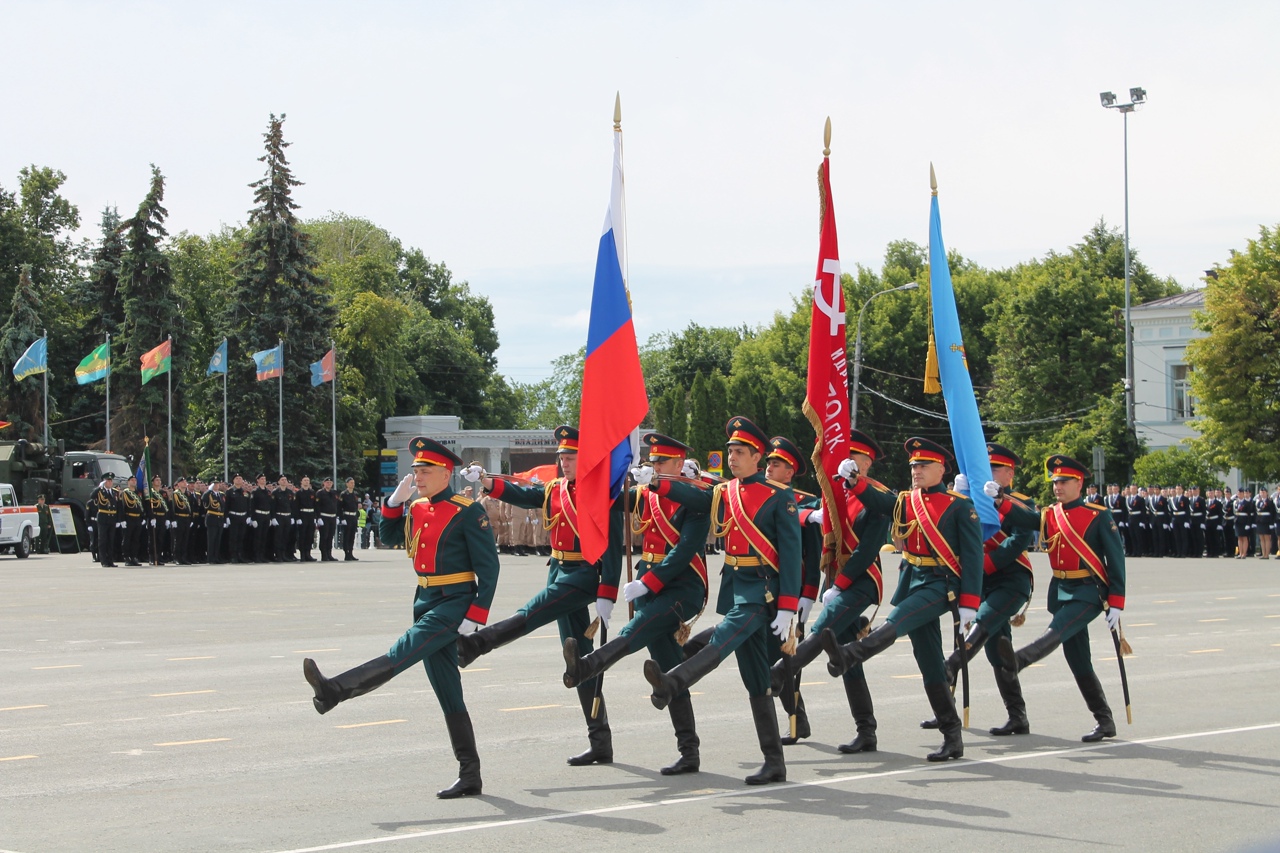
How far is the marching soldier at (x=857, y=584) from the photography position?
365 inches

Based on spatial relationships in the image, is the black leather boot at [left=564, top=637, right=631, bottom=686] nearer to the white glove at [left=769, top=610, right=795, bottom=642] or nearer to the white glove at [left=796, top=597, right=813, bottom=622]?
the white glove at [left=769, top=610, right=795, bottom=642]

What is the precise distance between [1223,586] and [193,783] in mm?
21215

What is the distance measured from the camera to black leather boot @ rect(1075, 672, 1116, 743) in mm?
9625

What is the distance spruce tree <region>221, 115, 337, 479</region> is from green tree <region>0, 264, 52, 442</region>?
8819 mm

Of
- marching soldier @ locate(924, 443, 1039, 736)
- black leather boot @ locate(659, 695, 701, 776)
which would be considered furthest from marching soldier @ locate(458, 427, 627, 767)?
marching soldier @ locate(924, 443, 1039, 736)

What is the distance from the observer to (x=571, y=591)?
8883 millimetres

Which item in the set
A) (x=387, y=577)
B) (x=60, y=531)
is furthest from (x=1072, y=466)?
(x=60, y=531)

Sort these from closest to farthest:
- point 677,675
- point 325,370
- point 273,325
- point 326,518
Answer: point 677,675 < point 326,518 < point 325,370 < point 273,325

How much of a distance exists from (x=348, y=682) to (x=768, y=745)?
234 cm

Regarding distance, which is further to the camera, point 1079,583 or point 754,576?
point 1079,583

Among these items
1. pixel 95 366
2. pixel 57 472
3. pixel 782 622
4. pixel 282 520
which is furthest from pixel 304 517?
pixel 782 622

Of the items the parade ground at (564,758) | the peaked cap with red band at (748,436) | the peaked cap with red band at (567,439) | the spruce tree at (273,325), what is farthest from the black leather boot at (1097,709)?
the spruce tree at (273,325)

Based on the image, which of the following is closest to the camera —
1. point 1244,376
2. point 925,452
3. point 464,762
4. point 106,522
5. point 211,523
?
point 464,762

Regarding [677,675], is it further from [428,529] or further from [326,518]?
[326,518]
